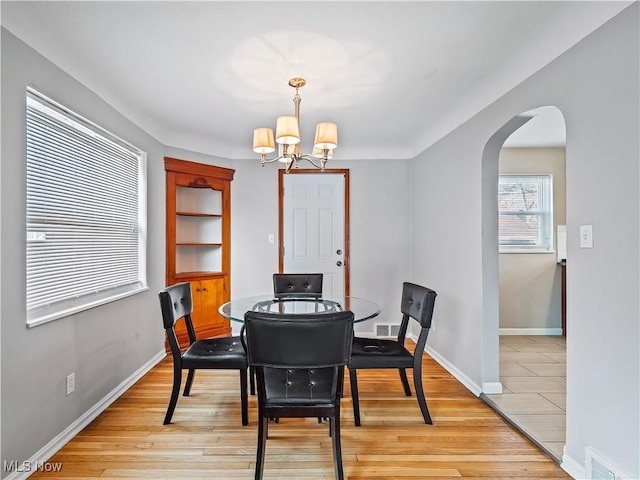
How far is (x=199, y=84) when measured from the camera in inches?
104

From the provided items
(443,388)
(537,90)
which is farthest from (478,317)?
(537,90)

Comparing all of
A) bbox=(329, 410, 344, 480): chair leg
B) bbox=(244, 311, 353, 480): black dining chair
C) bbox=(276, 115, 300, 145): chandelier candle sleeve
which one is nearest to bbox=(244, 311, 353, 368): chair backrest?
bbox=(244, 311, 353, 480): black dining chair

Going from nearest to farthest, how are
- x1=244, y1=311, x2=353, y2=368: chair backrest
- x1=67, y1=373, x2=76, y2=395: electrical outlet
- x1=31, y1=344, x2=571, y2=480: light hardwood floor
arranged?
x1=244, y1=311, x2=353, y2=368: chair backrest
x1=31, y1=344, x2=571, y2=480: light hardwood floor
x1=67, y1=373, x2=76, y2=395: electrical outlet

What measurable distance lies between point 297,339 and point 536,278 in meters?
3.82

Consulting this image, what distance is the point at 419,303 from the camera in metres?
2.58

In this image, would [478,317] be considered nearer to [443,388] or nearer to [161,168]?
[443,388]

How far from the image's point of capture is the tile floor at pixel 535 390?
88.7 inches

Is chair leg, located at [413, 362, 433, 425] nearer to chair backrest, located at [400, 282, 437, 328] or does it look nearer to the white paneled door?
chair backrest, located at [400, 282, 437, 328]

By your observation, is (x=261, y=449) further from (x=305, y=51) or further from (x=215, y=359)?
(x=305, y=51)

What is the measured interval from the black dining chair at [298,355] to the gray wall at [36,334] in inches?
45.7

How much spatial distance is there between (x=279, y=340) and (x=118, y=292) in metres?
1.87

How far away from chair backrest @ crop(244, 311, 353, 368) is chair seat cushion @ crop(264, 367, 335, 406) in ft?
0.52

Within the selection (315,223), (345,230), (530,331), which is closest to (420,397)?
(345,230)

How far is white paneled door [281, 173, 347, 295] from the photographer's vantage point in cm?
447
